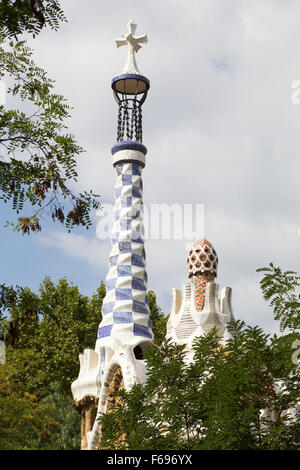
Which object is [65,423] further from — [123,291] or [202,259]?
[202,259]

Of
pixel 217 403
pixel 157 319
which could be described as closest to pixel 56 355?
pixel 157 319

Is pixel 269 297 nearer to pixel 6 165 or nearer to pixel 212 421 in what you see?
pixel 212 421

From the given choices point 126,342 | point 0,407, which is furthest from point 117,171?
point 0,407

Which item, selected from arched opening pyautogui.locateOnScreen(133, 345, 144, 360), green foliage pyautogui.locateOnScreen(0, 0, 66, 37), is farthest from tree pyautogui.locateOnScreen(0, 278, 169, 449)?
green foliage pyautogui.locateOnScreen(0, 0, 66, 37)

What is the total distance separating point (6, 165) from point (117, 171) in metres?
12.0

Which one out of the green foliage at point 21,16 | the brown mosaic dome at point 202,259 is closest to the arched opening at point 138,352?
the brown mosaic dome at point 202,259

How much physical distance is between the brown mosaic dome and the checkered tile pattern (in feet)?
5.23

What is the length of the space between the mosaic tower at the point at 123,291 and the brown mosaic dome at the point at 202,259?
1.64 metres

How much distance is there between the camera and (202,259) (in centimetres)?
1609

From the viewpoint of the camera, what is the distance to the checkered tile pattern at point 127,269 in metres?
16.4

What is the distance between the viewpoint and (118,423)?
8547 mm

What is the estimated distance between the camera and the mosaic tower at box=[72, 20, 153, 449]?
1484 centimetres

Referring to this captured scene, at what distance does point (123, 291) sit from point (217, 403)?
32.8ft

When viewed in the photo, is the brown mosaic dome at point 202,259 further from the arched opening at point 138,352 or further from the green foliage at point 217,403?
the green foliage at point 217,403
